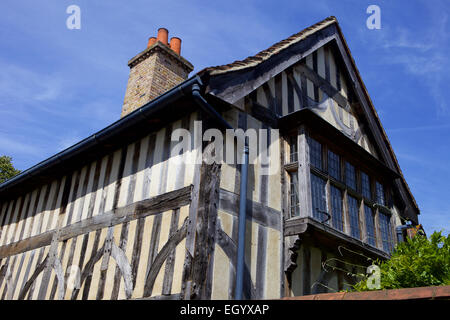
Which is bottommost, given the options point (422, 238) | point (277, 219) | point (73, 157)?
point (422, 238)

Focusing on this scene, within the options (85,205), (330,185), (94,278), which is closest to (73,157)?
(85,205)

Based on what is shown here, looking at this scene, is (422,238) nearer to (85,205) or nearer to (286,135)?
(286,135)

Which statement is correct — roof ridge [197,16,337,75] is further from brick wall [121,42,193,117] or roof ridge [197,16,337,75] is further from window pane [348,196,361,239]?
brick wall [121,42,193,117]

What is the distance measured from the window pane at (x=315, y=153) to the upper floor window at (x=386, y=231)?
2.18 m

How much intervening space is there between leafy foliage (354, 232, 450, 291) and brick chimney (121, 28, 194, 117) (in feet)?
23.2

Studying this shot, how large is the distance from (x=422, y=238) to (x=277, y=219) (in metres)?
2.67

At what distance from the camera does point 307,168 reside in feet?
22.3

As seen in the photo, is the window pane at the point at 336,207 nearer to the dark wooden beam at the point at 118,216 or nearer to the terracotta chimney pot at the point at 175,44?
the dark wooden beam at the point at 118,216

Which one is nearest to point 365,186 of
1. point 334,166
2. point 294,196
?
point 334,166

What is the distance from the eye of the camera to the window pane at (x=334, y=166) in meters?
7.62

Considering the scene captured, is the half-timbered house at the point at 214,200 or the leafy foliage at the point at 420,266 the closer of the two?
the leafy foliage at the point at 420,266

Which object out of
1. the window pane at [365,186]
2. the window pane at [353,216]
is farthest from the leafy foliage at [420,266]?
the window pane at [365,186]

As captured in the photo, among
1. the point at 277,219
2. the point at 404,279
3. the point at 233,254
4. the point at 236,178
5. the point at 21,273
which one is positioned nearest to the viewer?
the point at 404,279

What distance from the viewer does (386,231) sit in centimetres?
861
